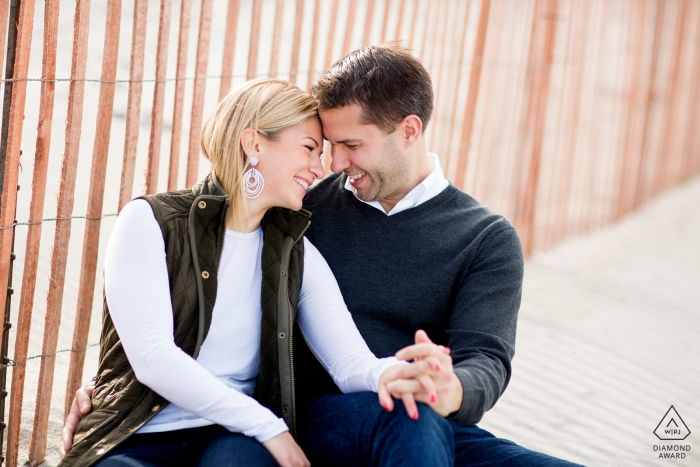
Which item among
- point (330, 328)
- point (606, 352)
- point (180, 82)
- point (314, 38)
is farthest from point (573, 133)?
point (330, 328)

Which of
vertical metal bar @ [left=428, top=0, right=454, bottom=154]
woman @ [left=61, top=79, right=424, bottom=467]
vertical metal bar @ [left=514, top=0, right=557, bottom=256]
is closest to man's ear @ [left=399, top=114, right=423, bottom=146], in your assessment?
woman @ [left=61, top=79, right=424, bottom=467]

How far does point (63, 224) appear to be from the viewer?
2.68 m

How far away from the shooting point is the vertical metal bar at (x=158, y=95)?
283 centimetres

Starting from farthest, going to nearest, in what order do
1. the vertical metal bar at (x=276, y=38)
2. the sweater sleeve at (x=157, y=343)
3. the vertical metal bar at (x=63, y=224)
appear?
the vertical metal bar at (x=276, y=38)
the vertical metal bar at (x=63, y=224)
the sweater sleeve at (x=157, y=343)

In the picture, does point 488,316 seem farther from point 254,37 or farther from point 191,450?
point 254,37

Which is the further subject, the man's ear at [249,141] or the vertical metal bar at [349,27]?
the vertical metal bar at [349,27]

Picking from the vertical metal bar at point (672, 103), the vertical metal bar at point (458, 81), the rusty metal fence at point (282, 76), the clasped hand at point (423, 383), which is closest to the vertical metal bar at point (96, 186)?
the rusty metal fence at point (282, 76)

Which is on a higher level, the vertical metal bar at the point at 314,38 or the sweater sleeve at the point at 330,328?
the vertical metal bar at the point at 314,38

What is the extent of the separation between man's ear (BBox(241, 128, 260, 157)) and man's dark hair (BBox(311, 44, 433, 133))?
28 cm

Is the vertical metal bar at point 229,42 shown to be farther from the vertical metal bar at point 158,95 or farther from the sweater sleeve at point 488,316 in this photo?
the sweater sleeve at point 488,316

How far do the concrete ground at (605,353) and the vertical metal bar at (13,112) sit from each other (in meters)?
0.90

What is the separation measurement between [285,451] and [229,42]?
1683mm

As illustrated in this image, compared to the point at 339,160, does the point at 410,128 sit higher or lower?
higher

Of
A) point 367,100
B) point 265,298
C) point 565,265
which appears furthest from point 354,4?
point 565,265
